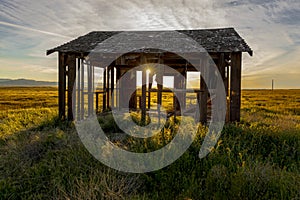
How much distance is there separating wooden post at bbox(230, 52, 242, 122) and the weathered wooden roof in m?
0.43

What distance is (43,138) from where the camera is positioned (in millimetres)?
6883

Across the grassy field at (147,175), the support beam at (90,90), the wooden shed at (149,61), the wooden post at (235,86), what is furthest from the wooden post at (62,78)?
the wooden post at (235,86)

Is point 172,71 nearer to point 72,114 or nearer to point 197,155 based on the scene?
point 72,114

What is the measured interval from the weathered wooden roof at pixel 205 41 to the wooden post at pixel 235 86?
0.43 meters

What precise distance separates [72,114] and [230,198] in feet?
25.4

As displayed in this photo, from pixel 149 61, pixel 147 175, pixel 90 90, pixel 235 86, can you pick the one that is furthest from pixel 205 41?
pixel 147 175

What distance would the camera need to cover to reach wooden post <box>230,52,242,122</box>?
9.33 meters

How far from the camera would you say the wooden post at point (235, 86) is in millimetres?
9328

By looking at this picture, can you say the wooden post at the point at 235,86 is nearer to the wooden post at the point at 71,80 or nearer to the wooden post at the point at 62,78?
the wooden post at the point at 71,80

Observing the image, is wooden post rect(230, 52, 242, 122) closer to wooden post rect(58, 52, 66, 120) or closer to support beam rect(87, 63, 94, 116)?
support beam rect(87, 63, 94, 116)

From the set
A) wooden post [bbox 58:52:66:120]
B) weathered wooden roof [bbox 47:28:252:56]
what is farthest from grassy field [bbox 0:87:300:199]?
weathered wooden roof [bbox 47:28:252:56]

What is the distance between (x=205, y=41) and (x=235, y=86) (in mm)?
2245

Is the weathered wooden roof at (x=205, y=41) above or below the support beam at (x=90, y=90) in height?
above

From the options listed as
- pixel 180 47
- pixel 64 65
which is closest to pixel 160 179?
pixel 180 47
